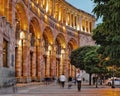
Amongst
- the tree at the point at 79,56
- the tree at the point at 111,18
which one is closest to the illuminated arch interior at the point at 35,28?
the tree at the point at 79,56

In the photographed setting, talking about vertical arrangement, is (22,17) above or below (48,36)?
above

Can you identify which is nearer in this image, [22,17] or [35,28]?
[22,17]

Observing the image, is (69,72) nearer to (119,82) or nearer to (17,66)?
(119,82)

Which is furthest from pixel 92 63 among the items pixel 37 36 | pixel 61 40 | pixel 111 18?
pixel 111 18

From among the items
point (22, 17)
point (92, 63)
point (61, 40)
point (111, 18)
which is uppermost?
point (22, 17)

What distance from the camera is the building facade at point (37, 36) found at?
37.5m

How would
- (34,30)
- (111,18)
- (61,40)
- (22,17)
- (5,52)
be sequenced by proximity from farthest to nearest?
(61,40), (34,30), (22,17), (5,52), (111,18)

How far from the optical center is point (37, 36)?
68.4 meters

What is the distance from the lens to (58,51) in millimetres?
89438

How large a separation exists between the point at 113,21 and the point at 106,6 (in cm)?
105

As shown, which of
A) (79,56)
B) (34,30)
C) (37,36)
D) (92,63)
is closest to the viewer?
(92,63)

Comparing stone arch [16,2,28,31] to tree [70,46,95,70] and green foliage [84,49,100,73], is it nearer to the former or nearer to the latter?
green foliage [84,49,100,73]

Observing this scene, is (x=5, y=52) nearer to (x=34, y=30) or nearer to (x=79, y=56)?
(x=34, y=30)

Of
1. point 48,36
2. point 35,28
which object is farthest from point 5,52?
point 48,36
